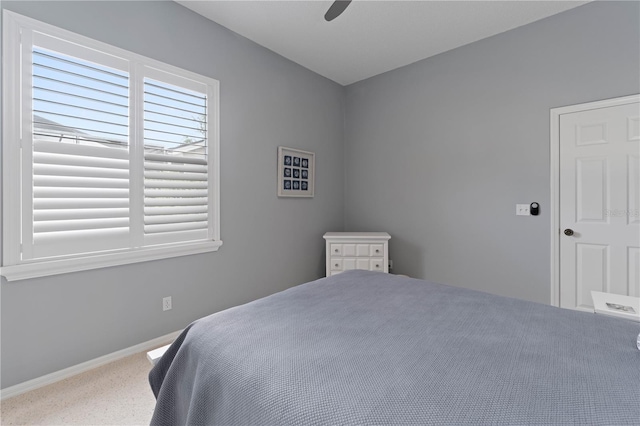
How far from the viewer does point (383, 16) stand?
258 centimetres

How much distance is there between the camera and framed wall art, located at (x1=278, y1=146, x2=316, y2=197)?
325cm

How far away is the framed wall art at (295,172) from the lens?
3249 mm

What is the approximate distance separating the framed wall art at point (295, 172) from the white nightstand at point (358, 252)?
639mm

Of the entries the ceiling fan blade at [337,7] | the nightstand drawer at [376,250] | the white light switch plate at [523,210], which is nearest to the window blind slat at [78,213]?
the ceiling fan blade at [337,7]

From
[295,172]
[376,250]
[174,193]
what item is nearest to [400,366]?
[174,193]

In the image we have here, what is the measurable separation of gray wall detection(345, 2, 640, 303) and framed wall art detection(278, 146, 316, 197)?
0.77m

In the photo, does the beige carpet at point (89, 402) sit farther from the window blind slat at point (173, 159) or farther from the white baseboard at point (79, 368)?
the window blind slat at point (173, 159)

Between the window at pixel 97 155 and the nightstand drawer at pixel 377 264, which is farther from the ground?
the window at pixel 97 155

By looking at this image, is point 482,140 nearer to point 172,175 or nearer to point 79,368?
point 172,175

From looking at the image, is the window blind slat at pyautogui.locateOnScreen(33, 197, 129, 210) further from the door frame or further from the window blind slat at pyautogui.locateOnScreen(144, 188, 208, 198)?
the door frame

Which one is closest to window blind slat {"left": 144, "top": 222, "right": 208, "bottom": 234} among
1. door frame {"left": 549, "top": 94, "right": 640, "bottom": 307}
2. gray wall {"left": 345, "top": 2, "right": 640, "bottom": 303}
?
gray wall {"left": 345, "top": 2, "right": 640, "bottom": 303}

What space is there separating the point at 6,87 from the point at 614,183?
414 cm

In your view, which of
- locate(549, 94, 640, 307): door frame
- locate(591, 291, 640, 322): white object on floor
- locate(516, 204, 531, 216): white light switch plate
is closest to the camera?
locate(591, 291, 640, 322): white object on floor

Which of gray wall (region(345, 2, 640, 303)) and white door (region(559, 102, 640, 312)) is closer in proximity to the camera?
white door (region(559, 102, 640, 312))
